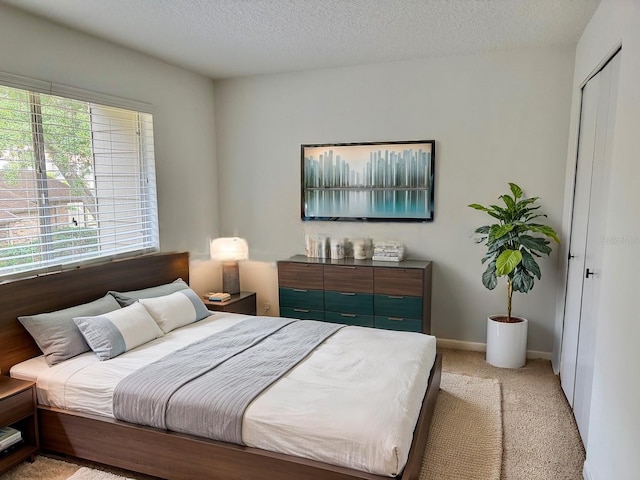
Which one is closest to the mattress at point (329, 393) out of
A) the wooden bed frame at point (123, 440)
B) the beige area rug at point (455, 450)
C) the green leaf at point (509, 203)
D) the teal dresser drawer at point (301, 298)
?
the wooden bed frame at point (123, 440)

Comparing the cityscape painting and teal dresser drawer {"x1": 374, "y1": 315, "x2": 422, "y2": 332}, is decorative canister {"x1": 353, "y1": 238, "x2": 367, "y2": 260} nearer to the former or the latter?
the cityscape painting

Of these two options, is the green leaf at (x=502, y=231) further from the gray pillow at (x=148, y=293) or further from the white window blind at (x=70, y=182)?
the white window blind at (x=70, y=182)

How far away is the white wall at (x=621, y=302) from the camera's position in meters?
1.76

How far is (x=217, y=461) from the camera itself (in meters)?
2.18

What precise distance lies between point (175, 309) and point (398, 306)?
190 centimetres

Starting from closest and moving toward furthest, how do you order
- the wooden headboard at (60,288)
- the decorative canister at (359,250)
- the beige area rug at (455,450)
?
the beige area rug at (455,450), the wooden headboard at (60,288), the decorative canister at (359,250)

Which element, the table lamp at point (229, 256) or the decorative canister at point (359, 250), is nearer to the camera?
the decorative canister at point (359, 250)

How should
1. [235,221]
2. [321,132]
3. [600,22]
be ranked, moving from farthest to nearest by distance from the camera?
[235,221] → [321,132] → [600,22]

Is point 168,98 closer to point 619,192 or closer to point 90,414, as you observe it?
point 90,414

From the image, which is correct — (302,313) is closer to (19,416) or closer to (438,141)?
(438,141)

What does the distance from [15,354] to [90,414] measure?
73cm

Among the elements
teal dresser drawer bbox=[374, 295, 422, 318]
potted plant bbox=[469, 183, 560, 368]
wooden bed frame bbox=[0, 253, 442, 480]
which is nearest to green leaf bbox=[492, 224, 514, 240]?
potted plant bbox=[469, 183, 560, 368]

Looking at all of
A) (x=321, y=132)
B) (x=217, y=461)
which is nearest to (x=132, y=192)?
(x=321, y=132)

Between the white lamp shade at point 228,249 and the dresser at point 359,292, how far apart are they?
49 centimetres
